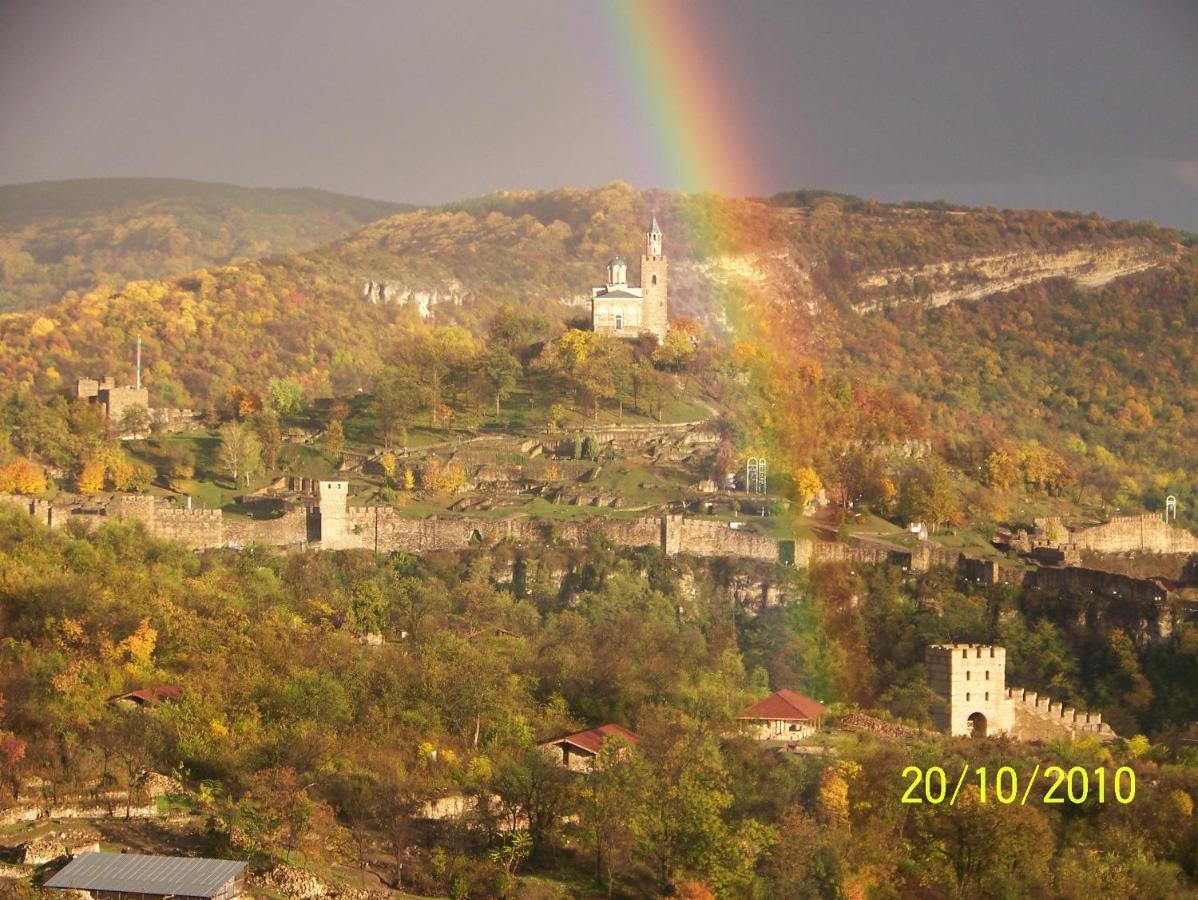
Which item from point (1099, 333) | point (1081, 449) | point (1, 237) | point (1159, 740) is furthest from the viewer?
point (1, 237)

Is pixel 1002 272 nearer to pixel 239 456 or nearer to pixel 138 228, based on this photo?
pixel 239 456

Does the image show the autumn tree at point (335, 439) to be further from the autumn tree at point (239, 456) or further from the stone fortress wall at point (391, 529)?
the stone fortress wall at point (391, 529)

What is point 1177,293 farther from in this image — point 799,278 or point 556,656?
point 556,656

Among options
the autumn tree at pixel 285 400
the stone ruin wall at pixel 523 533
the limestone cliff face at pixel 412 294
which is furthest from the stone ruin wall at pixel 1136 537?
the limestone cliff face at pixel 412 294

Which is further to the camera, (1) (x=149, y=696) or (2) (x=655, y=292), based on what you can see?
(2) (x=655, y=292)

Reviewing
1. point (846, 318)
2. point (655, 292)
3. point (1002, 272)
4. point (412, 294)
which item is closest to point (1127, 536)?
point (655, 292)

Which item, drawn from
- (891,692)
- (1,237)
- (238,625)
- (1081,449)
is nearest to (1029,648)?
(891,692)

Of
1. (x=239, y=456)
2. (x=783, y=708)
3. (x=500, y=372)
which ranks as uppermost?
(x=500, y=372)
